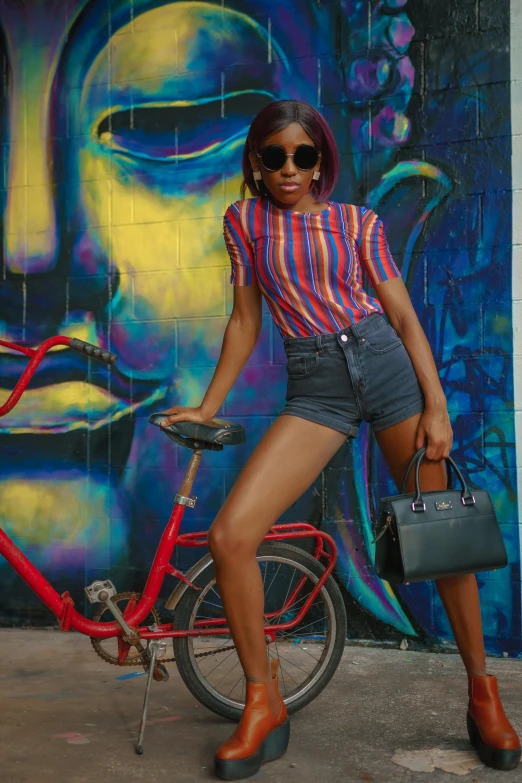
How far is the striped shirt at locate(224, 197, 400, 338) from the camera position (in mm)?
2875

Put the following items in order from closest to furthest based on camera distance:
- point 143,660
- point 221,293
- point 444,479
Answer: point 444,479, point 143,660, point 221,293

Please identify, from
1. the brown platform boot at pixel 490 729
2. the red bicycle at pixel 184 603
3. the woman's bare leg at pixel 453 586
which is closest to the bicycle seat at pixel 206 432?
the red bicycle at pixel 184 603

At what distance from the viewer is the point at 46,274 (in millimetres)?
4973

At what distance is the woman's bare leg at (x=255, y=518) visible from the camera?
8.95 feet

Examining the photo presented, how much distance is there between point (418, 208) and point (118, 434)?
6.47 feet

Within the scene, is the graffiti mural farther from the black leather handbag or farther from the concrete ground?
the black leather handbag

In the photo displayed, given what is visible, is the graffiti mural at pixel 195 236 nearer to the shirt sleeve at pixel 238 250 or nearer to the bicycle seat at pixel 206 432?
the bicycle seat at pixel 206 432

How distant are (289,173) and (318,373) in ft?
2.14

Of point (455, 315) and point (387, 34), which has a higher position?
point (387, 34)

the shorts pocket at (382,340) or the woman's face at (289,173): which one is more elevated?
the woman's face at (289,173)

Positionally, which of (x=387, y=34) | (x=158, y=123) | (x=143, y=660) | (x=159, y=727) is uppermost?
(x=387, y=34)

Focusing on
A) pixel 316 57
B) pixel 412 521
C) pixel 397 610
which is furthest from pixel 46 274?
pixel 412 521

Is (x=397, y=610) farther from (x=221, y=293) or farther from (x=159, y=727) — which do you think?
(x=221, y=293)

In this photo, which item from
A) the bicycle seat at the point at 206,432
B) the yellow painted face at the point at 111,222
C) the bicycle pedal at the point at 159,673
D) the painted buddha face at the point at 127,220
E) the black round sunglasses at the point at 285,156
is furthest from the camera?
the yellow painted face at the point at 111,222
